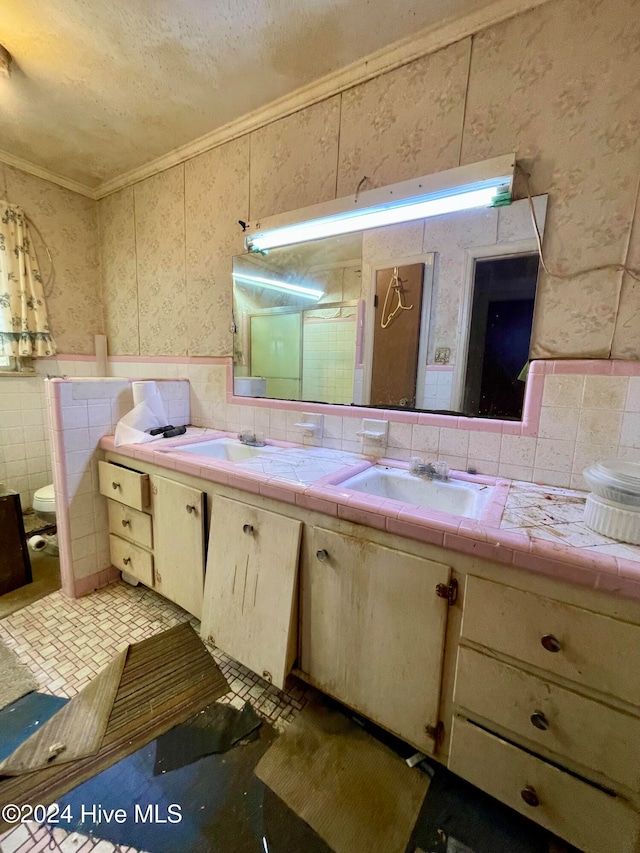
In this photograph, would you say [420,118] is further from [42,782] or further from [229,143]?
[42,782]

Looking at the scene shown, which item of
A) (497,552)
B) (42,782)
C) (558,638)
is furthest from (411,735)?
(42,782)

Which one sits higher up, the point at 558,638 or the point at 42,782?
the point at 558,638

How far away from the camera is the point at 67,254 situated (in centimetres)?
255

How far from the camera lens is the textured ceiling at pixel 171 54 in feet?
4.02

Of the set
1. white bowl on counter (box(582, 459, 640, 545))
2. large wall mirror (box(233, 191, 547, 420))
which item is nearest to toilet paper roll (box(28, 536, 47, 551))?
large wall mirror (box(233, 191, 547, 420))

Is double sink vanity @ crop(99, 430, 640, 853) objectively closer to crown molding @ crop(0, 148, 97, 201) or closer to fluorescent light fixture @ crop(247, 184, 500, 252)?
fluorescent light fixture @ crop(247, 184, 500, 252)

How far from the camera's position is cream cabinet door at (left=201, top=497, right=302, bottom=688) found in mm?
1185

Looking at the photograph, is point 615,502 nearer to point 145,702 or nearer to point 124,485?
point 145,702

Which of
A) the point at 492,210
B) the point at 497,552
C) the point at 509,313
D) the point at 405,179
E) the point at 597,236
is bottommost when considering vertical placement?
the point at 497,552

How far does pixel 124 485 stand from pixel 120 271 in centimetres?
175

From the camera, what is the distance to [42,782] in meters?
1.01

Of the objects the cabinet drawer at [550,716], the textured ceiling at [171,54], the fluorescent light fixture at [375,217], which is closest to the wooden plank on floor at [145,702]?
the cabinet drawer at [550,716]

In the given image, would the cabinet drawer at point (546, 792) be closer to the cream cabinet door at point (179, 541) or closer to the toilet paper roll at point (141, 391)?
the cream cabinet door at point (179, 541)

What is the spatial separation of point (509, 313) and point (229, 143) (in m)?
1.73
